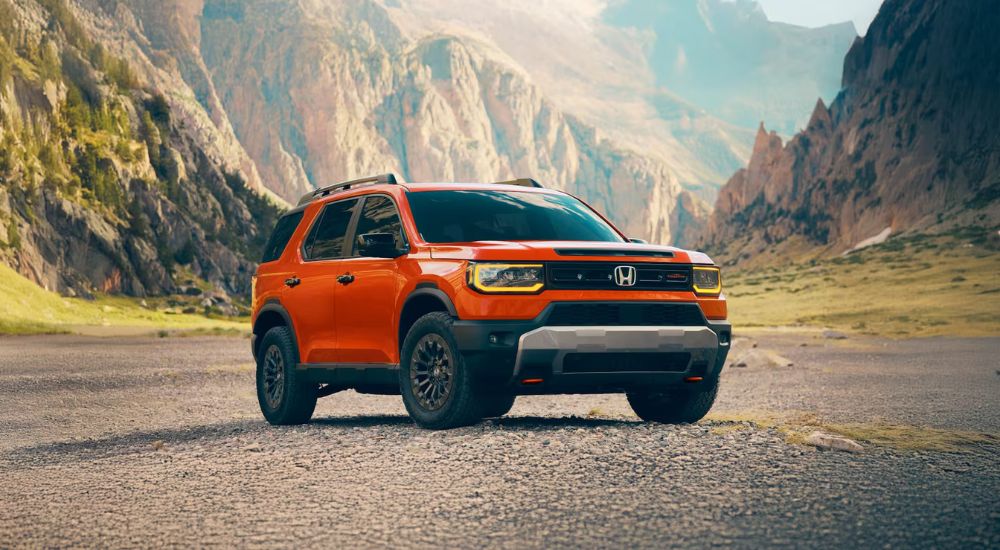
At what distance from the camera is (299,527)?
6.79 m

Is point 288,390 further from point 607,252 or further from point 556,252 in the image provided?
point 607,252

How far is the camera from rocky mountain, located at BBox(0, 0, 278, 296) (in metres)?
101

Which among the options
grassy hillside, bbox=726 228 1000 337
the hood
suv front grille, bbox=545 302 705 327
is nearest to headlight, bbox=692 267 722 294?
the hood

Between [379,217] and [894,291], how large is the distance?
272 ft

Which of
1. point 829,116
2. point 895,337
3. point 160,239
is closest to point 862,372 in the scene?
point 895,337

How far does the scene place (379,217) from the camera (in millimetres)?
11289

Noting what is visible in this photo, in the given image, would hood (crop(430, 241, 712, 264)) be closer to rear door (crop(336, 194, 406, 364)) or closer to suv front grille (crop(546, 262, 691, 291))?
suv front grille (crop(546, 262, 691, 291))

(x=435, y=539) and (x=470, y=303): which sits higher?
(x=470, y=303)

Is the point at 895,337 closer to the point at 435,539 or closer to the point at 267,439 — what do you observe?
the point at 267,439

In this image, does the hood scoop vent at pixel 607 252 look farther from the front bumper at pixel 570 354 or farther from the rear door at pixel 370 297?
the rear door at pixel 370 297

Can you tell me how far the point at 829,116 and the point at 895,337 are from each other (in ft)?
471

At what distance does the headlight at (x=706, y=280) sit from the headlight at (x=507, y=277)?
5.47 feet

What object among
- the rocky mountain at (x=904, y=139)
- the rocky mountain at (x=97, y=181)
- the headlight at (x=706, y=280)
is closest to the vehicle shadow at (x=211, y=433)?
the headlight at (x=706, y=280)

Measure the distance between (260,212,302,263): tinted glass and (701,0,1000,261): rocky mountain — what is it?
391 ft
